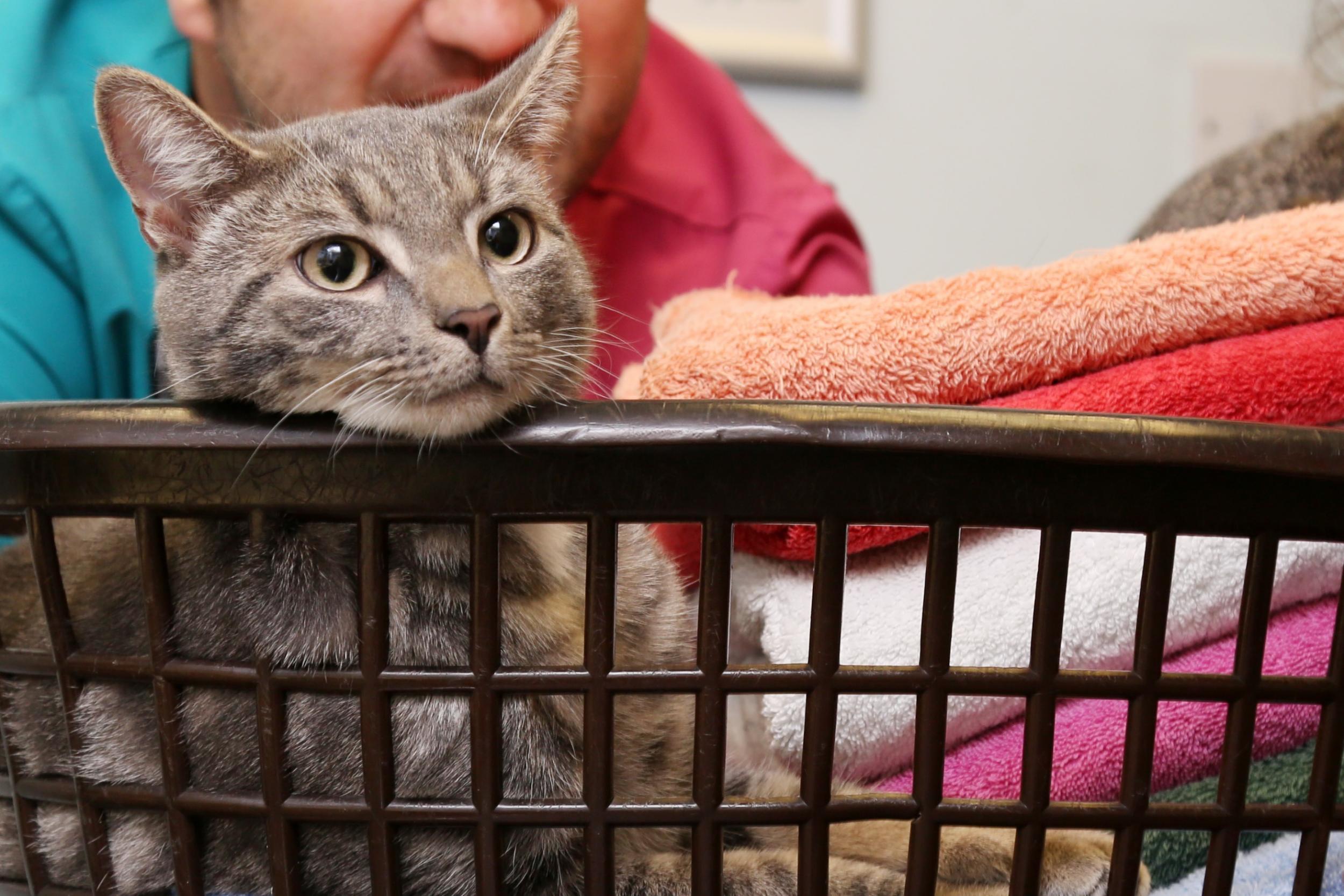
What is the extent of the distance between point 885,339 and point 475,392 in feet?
1.10

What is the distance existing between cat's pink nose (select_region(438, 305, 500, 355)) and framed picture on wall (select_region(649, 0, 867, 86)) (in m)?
1.33

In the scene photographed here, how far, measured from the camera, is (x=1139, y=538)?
72cm

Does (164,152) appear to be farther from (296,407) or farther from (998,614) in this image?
(998,614)

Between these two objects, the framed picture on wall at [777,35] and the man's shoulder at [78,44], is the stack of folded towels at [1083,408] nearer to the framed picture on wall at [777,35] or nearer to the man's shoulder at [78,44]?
the man's shoulder at [78,44]

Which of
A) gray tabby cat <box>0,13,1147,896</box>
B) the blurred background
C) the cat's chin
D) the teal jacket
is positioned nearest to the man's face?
the teal jacket

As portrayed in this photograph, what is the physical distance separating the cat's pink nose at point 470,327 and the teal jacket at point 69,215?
1.58 feet

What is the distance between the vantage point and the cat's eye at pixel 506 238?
0.69 metres

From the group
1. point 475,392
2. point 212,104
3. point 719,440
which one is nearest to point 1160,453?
point 719,440

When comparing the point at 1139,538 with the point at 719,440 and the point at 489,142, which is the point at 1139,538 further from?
the point at 489,142

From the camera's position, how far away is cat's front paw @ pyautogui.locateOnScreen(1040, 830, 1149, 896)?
605 mm

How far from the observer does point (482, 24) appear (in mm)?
947

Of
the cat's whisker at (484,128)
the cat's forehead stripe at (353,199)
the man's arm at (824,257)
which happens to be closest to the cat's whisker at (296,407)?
the cat's forehead stripe at (353,199)

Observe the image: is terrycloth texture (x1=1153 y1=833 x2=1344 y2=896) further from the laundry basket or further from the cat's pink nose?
the cat's pink nose

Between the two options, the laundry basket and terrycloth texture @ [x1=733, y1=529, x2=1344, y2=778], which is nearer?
the laundry basket
